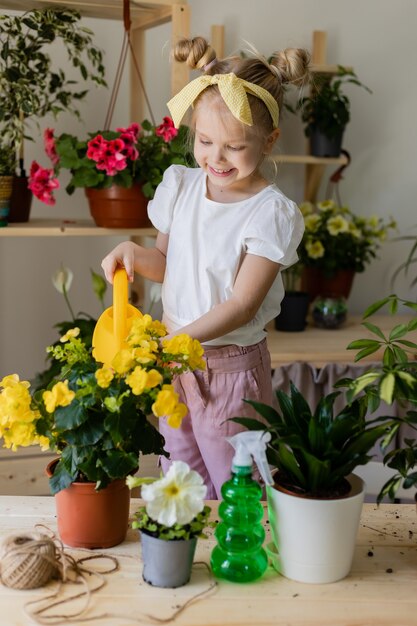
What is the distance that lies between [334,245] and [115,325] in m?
1.58

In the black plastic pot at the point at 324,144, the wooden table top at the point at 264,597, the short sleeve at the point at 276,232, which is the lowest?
the wooden table top at the point at 264,597

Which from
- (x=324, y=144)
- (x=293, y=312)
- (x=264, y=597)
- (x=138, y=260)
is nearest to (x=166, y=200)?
(x=138, y=260)

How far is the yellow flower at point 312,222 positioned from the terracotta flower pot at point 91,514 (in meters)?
1.68

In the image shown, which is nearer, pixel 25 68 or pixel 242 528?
pixel 242 528

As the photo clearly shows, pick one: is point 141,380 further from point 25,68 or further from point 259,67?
point 25,68

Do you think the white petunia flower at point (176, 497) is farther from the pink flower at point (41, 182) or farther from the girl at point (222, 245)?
the pink flower at point (41, 182)

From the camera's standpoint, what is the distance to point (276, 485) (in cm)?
114

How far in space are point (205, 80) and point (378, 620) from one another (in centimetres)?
98

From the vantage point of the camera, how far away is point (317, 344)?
2.56 m

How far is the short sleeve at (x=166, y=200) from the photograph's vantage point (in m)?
1.75

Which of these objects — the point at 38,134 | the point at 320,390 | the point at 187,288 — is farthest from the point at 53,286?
the point at 187,288

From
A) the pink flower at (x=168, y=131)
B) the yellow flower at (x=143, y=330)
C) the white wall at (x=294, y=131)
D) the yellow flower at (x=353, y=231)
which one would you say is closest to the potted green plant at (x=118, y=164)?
the pink flower at (x=168, y=131)

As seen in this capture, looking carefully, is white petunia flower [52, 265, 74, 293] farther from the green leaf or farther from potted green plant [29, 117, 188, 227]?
the green leaf

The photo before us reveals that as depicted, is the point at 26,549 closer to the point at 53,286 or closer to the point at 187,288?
the point at 187,288
